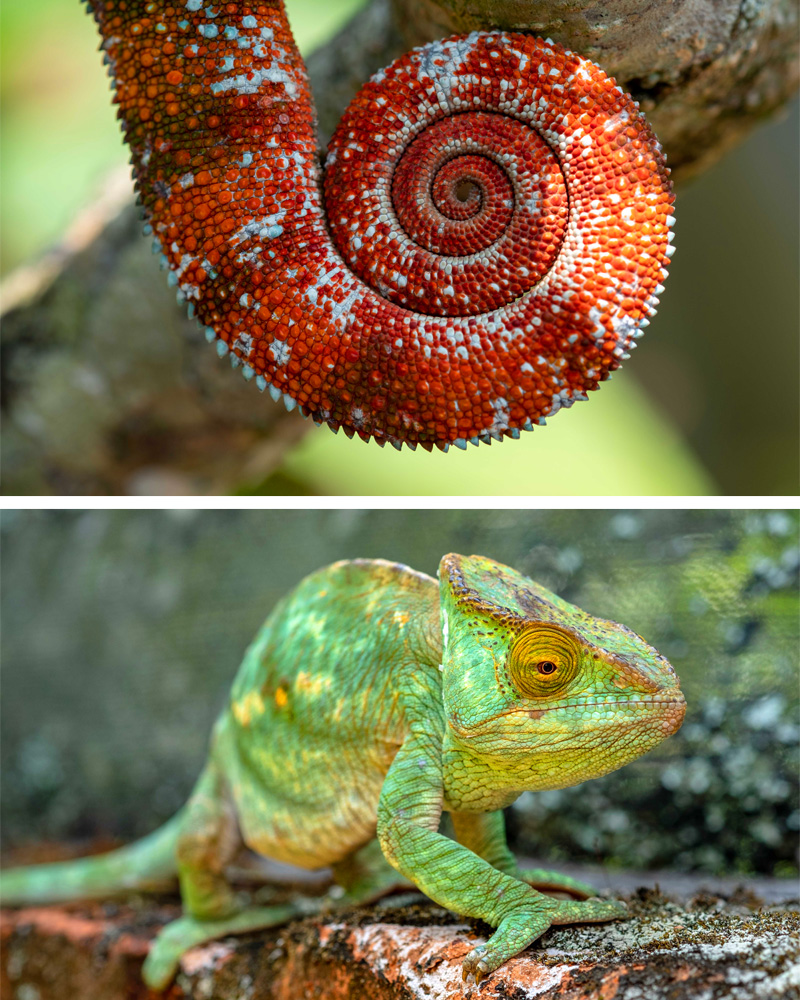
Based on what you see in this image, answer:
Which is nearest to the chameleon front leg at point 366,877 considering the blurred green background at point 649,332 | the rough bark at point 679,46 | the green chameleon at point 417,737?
the green chameleon at point 417,737

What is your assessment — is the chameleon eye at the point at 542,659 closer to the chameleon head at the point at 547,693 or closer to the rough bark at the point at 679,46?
the chameleon head at the point at 547,693

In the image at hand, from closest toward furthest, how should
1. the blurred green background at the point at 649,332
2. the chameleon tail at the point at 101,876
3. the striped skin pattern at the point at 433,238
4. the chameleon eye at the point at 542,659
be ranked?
the striped skin pattern at the point at 433,238
the chameleon eye at the point at 542,659
the chameleon tail at the point at 101,876
the blurred green background at the point at 649,332

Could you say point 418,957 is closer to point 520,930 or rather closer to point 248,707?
point 520,930

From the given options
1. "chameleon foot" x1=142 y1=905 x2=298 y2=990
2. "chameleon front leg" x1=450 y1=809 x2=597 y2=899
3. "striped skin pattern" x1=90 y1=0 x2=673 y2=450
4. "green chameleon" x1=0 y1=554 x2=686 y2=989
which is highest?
"striped skin pattern" x1=90 y1=0 x2=673 y2=450

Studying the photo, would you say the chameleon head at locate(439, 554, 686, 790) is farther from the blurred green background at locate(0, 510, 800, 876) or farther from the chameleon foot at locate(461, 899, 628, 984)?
the blurred green background at locate(0, 510, 800, 876)

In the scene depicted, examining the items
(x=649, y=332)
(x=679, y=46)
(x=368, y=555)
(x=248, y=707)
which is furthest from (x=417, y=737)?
(x=649, y=332)

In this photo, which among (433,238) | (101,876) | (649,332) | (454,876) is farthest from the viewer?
(649,332)

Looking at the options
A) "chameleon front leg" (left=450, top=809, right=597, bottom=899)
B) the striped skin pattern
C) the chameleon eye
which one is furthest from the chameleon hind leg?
the striped skin pattern
